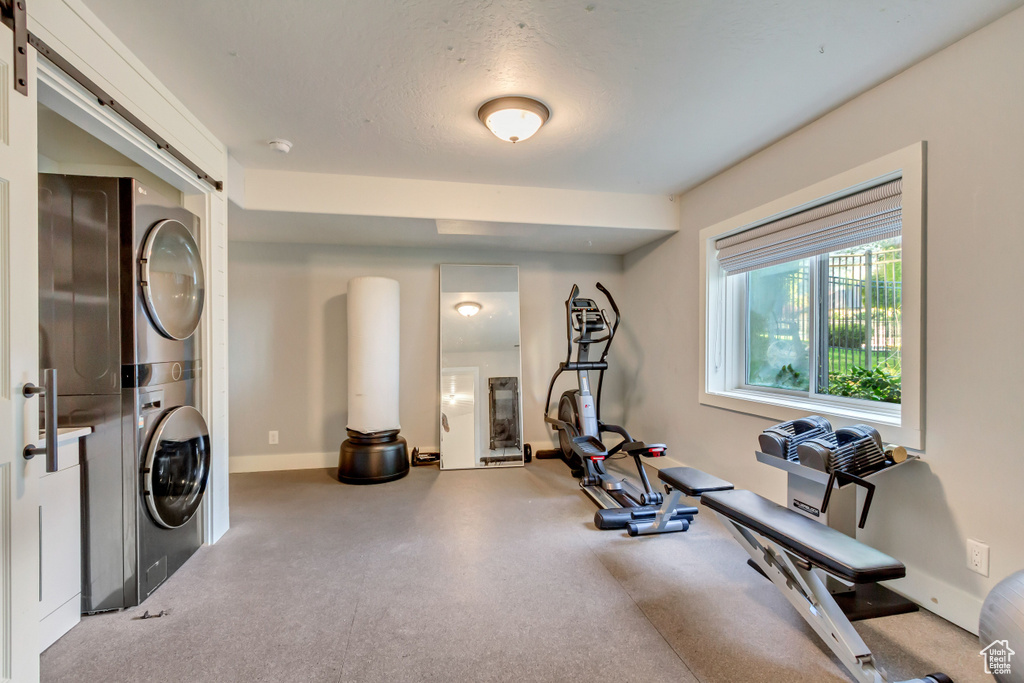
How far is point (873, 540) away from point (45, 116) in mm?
4429

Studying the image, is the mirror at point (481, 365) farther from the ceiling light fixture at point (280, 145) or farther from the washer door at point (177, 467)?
the washer door at point (177, 467)

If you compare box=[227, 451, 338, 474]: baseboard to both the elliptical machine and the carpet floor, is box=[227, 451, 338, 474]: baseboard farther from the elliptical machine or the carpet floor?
the elliptical machine

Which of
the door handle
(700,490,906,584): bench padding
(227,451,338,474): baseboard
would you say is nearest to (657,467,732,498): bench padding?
(700,490,906,584): bench padding

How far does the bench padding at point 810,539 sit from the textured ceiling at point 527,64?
190 centimetres

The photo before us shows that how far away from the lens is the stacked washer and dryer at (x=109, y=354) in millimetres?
1788

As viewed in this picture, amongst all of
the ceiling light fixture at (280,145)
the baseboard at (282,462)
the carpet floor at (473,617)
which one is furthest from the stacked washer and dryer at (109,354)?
the baseboard at (282,462)

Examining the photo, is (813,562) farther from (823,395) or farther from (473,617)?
(823,395)

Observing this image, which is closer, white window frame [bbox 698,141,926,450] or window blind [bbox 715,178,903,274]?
white window frame [bbox 698,141,926,450]

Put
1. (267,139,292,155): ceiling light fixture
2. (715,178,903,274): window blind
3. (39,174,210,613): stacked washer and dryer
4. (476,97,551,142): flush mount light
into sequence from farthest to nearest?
(267,139,292,155): ceiling light fixture → (476,97,551,142): flush mount light → (715,178,903,274): window blind → (39,174,210,613): stacked washer and dryer

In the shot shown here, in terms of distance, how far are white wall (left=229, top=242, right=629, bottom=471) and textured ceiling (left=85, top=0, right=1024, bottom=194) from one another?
4.69 ft

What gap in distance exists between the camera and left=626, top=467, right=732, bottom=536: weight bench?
2.14 metres

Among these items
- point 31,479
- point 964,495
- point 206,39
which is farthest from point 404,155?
point 964,495

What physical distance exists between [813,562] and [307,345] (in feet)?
13.2

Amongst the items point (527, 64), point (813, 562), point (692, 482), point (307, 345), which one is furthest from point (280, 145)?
point (813, 562)
